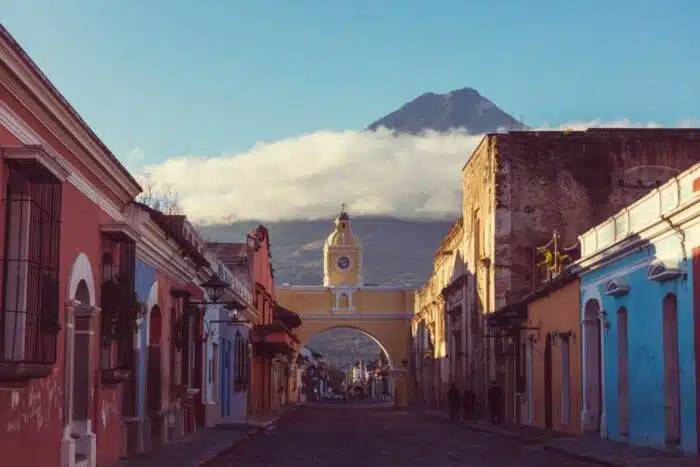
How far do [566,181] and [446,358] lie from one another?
62.6 feet

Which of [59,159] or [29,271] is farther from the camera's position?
[59,159]

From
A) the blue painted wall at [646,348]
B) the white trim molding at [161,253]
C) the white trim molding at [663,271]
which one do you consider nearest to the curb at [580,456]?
the blue painted wall at [646,348]

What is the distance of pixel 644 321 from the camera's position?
21422 millimetres

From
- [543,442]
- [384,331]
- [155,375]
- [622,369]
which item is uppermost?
[384,331]

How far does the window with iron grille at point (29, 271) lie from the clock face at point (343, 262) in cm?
7485

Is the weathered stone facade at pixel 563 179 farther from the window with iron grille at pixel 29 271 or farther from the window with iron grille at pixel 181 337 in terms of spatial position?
the window with iron grille at pixel 29 271

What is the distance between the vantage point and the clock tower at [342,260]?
283 ft

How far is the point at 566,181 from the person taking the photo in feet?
125

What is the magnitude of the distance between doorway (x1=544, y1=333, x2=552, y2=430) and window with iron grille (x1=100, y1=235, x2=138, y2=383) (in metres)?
16.1

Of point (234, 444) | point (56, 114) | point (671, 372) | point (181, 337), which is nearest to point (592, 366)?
point (671, 372)

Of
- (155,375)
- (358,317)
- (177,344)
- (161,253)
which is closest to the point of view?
(161,253)

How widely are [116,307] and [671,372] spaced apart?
31.9 feet

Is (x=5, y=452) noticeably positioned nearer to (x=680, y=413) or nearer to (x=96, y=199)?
(x=96, y=199)

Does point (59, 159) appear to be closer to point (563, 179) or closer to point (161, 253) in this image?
point (161, 253)
